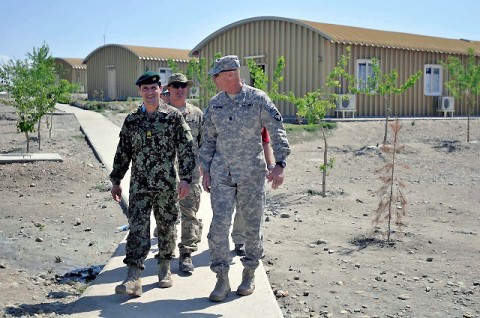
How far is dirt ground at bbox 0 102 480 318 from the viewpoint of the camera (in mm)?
5289

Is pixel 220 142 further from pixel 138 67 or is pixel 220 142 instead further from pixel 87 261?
pixel 138 67

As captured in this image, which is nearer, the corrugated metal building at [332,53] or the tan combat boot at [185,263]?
the tan combat boot at [185,263]

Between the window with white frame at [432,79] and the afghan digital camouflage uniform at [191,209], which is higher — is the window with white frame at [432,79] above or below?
above

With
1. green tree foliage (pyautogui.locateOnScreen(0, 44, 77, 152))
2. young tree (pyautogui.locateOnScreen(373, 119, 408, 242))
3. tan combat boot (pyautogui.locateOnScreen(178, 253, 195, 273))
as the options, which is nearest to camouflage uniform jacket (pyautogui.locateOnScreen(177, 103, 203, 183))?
tan combat boot (pyautogui.locateOnScreen(178, 253, 195, 273))

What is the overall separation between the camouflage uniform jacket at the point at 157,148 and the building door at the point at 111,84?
33895 millimetres

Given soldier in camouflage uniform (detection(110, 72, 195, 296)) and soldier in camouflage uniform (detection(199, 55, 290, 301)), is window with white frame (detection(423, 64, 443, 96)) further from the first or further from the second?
soldier in camouflage uniform (detection(110, 72, 195, 296))

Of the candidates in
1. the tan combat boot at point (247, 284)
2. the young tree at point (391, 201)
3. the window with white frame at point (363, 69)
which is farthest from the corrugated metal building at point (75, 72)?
the tan combat boot at point (247, 284)

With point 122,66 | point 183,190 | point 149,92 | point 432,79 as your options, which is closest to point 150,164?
point 183,190

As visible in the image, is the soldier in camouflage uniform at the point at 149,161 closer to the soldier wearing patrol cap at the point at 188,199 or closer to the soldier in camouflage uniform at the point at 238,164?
the soldier in camouflage uniform at the point at 238,164

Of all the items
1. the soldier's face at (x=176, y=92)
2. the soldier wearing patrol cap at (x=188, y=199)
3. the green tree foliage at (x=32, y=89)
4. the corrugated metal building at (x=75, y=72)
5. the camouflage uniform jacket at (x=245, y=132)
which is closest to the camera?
the camouflage uniform jacket at (x=245, y=132)

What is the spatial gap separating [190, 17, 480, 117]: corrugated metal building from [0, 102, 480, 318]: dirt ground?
735 cm

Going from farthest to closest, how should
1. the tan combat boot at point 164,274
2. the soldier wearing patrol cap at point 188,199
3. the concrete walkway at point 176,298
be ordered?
the soldier wearing patrol cap at point 188,199 → the tan combat boot at point 164,274 → the concrete walkway at point 176,298

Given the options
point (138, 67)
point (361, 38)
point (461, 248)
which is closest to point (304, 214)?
point (461, 248)

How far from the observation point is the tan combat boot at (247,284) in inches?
Answer: 187
